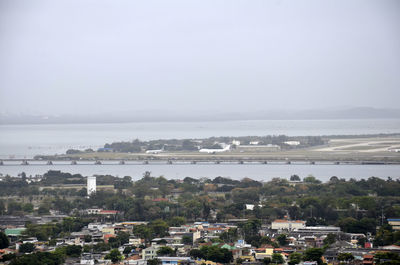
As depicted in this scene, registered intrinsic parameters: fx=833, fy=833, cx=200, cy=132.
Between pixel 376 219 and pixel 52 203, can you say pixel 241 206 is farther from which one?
pixel 52 203

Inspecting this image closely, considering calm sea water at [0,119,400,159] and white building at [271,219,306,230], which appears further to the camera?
calm sea water at [0,119,400,159]

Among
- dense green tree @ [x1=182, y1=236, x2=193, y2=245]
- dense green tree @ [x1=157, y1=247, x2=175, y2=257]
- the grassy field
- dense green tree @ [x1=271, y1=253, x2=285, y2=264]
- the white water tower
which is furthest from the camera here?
the grassy field

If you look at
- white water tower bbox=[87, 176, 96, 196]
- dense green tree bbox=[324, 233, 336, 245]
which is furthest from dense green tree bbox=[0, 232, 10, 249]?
white water tower bbox=[87, 176, 96, 196]

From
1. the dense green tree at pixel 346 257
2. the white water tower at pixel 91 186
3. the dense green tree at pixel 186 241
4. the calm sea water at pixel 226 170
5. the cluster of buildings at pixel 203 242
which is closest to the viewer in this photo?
the dense green tree at pixel 346 257

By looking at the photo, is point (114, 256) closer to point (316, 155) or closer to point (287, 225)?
point (287, 225)

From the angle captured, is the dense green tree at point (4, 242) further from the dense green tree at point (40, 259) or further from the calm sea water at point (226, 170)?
the calm sea water at point (226, 170)

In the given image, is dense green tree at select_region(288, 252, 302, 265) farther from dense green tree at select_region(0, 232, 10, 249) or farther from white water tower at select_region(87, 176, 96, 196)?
white water tower at select_region(87, 176, 96, 196)

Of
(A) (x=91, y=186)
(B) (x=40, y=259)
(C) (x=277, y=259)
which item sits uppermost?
(A) (x=91, y=186)

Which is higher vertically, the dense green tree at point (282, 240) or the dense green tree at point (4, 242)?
the dense green tree at point (4, 242)

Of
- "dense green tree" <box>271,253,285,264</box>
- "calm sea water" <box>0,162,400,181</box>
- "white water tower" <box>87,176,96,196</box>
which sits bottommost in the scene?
"dense green tree" <box>271,253,285,264</box>

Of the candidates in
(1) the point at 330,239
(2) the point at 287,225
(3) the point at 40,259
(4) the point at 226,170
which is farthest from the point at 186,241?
(4) the point at 226,170

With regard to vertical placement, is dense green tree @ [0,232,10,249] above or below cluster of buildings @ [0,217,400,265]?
above

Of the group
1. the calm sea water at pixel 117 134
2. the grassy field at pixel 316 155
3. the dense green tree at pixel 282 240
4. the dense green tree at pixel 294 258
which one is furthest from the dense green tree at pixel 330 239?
the calm sea water at pixel 117 134
